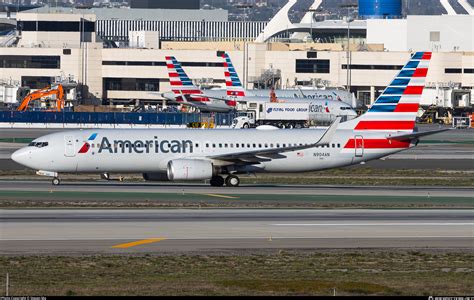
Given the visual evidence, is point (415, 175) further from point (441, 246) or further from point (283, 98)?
point (283, 98)

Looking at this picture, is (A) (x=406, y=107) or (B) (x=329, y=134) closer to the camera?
(B) (x=329, y=134)

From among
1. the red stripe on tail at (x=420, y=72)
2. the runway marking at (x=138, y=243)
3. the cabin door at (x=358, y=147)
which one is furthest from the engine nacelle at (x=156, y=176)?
the runway marking at (x=138, y=243)

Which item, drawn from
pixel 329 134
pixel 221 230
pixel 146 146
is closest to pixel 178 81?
pixel 146 146

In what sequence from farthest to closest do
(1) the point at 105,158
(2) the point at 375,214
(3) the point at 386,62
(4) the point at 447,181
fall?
1. (3) the point at 386,62
2. (4) the point at 447,181
3. (1) the point at 105,158
4. (2) the point at 375,214

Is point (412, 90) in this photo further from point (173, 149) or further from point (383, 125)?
point (173, 149)

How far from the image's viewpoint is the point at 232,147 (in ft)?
227

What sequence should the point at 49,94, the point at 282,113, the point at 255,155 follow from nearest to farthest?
1. the point at 255,155
2. the point at 282,113
3. the point at 49,94

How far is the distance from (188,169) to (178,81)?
295 feet

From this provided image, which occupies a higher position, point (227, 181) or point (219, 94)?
point (219, 94)

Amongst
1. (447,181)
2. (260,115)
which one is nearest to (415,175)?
(447,181)

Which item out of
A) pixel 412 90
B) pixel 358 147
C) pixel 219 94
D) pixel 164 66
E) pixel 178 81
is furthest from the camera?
pixel 164 66

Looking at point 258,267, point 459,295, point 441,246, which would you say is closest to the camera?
point 459,295

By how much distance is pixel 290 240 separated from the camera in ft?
145

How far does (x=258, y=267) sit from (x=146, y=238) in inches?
299
